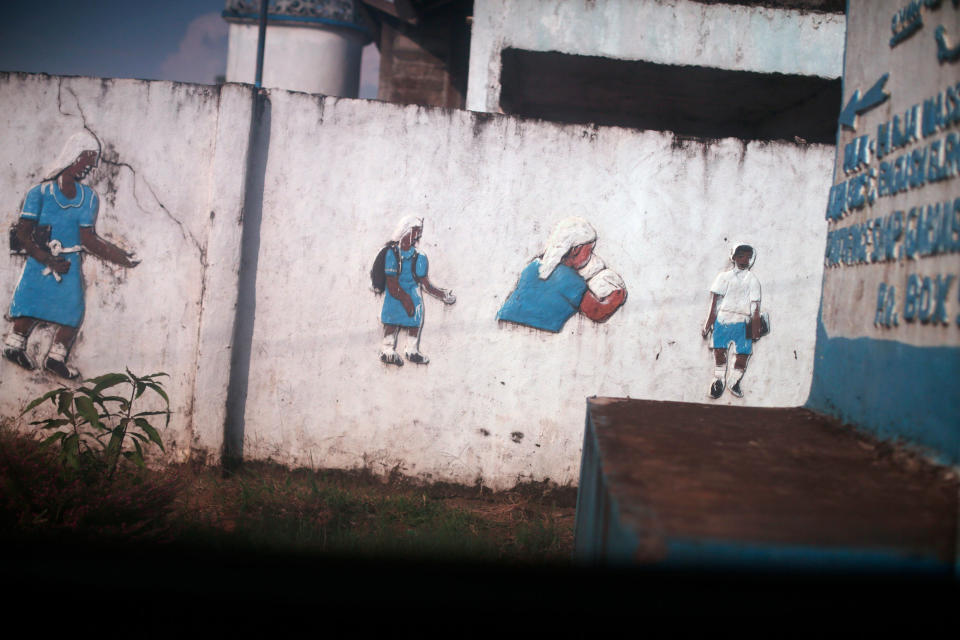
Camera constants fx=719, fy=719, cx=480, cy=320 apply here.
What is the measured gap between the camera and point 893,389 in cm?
172

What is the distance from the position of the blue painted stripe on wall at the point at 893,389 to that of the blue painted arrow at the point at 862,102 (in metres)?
0.62

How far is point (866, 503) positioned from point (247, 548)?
2744 millimetres

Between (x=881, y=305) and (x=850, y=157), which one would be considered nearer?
(x=881, y=305)

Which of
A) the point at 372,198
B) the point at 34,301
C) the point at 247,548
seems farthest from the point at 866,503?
the point at 34,301

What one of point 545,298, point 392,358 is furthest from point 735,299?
point 392,358

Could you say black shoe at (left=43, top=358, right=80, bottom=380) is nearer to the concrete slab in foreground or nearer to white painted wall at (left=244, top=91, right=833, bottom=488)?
white painted wall at (left=244, top=91, right=833, bottom=488)

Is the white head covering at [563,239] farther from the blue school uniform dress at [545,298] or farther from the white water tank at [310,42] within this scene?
the white water tank at [310,42]

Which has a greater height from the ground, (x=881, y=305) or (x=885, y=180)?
(x=885, y=180)

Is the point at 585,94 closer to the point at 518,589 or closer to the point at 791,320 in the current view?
the point at 791,320

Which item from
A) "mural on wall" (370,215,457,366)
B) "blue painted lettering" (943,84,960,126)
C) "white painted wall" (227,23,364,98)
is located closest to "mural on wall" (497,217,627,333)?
"mural on wall" (370,215,457,366)

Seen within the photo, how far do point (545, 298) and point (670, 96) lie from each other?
11.9ft

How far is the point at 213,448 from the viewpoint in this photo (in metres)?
4.15

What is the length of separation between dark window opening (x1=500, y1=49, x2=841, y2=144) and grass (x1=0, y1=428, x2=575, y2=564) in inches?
133

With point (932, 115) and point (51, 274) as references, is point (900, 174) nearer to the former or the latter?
point (932, 115)
